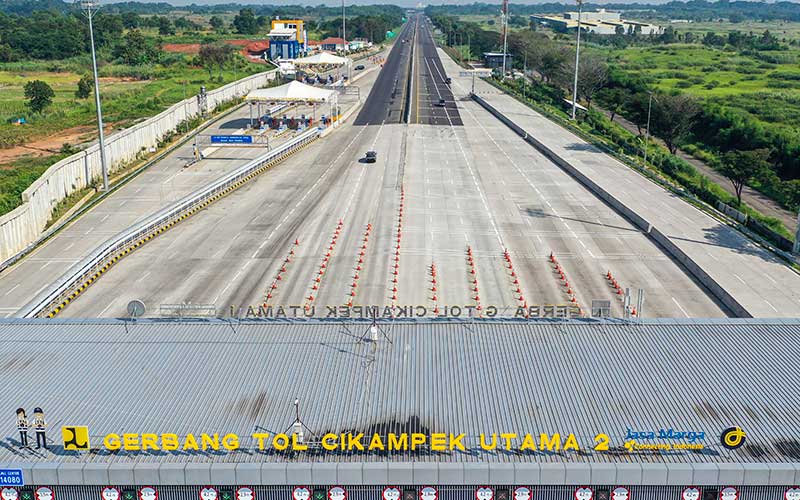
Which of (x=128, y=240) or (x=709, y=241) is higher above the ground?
(x=128, y=240)

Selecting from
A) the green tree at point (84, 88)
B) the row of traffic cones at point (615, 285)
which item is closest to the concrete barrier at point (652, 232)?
the row of traffic cones at point (615, 285)

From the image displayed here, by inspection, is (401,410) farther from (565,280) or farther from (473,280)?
(565,280)

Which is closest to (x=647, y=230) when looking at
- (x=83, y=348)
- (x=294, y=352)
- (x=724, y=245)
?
(x=724, y=245)

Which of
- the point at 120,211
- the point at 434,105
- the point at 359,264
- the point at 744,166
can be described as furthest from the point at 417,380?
the point at 434,105

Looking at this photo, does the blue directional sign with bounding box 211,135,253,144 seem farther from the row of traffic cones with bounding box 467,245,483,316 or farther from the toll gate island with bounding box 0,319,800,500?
the toll gate island with bounding box 0,319,800,500

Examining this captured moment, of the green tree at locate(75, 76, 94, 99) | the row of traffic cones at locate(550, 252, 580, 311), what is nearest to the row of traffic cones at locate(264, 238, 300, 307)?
the row of traffic cones at locate(550, 252, 580, 311)
